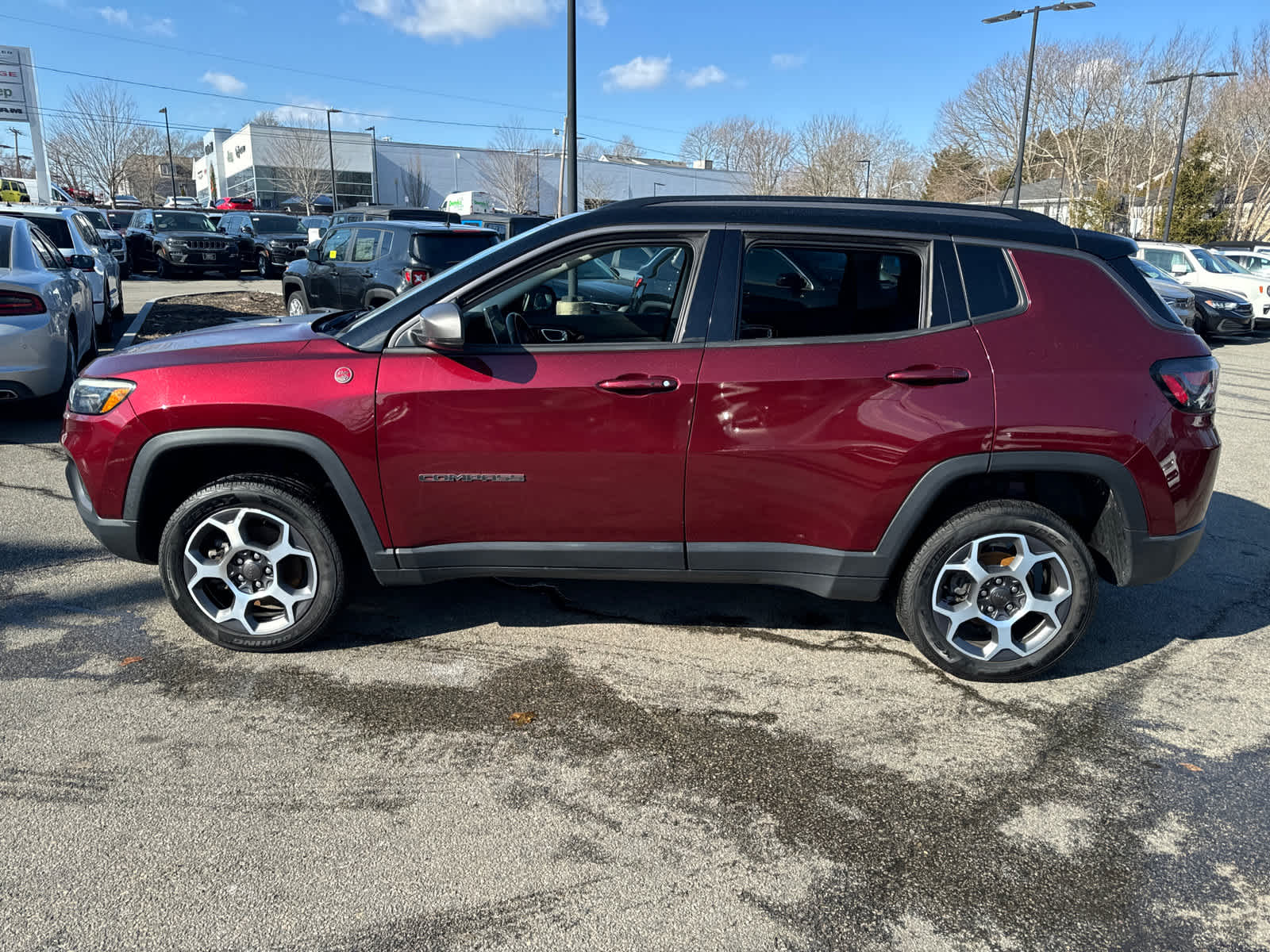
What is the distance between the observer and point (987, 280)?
11.3 feet

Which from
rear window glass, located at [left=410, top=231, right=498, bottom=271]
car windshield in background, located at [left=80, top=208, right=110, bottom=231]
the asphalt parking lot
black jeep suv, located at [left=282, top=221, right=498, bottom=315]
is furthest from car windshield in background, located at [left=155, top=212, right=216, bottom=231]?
the asphalt parking lot

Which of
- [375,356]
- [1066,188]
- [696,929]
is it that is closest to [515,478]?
[375,356]

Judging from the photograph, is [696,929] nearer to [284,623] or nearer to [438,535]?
[438,535]

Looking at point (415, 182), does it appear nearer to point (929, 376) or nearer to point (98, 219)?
point (98, 219)

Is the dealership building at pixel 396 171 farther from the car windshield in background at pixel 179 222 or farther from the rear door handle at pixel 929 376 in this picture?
the rear door handle at pixel 929 376

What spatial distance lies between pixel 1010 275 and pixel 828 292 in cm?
68

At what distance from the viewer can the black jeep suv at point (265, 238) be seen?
81.6ft

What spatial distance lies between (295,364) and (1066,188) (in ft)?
194

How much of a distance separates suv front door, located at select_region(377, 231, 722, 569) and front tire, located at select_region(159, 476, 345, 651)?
0.37 meters

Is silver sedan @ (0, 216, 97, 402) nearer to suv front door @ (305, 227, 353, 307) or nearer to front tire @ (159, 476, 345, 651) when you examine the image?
suv front door @ (305, 227, 353, 307)

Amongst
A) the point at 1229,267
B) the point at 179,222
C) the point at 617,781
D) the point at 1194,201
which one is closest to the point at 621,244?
the point at 617,781

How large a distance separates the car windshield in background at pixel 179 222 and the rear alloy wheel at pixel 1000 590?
85.3ft

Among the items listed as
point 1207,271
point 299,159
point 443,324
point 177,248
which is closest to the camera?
point 443,324

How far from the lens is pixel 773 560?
358cm
